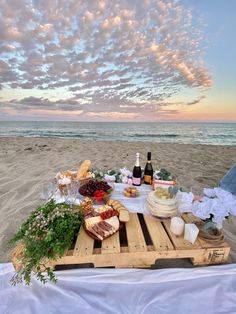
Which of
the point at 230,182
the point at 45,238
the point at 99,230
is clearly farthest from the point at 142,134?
the point at 45,238

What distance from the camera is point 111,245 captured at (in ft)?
4.75

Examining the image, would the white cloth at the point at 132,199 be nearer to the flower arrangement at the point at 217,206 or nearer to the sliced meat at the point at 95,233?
the sliced meat at the point at 95,233

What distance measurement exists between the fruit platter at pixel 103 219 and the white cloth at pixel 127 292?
0.34m

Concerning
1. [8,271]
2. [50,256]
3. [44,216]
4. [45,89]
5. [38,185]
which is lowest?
[38,185]

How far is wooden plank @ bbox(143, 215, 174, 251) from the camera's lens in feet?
4.71

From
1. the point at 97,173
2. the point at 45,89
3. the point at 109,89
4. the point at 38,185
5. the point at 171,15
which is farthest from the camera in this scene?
the point at 109,89

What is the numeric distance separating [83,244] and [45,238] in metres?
0.33

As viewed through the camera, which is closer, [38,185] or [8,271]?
[8,271]

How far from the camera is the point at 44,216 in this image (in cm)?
149

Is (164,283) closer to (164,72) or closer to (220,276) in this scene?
(220,276)

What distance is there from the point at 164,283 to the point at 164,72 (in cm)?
1276

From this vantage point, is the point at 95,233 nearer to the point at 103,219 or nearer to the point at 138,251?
the point at 103,219

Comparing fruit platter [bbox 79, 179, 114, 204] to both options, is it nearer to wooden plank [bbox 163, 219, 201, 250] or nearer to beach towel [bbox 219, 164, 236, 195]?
wooden plank [bbox 163, 219, 201, 250]

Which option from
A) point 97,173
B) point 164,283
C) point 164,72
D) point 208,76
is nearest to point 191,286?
point 164,283
